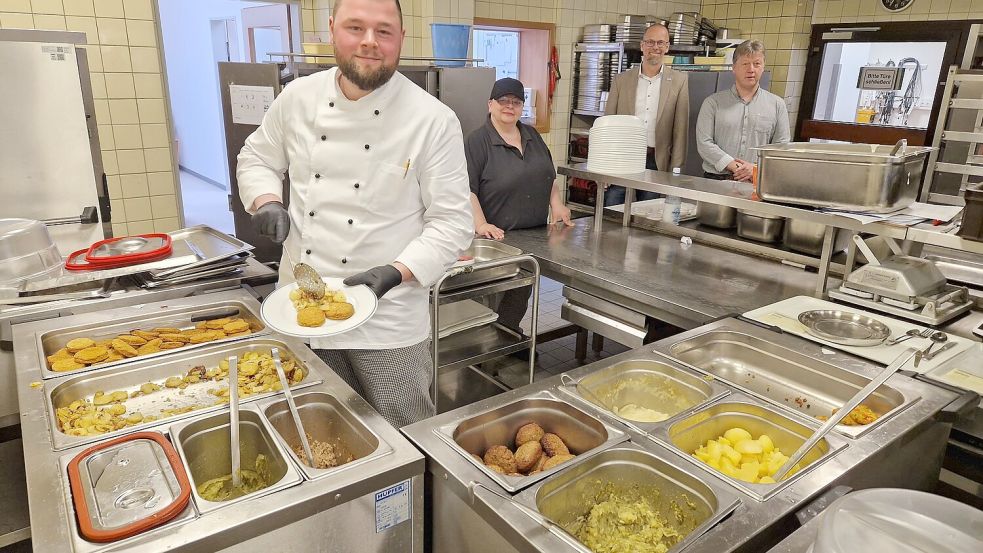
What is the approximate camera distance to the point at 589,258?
2641 millimetres

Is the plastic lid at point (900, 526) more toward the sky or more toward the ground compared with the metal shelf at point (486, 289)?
more toward the sky

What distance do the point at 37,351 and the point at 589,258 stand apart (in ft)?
6.16

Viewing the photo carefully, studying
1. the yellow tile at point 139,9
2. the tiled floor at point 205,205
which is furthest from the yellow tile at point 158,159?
the tiled floor at point 205,205

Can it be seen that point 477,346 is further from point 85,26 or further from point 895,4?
point 895,4

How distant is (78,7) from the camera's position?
3.59 metres

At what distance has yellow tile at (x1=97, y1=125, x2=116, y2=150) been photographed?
3.82 metres

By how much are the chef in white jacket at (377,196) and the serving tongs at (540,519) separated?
678mm

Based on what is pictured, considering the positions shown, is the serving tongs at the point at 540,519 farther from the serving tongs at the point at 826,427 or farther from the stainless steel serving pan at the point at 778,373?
the stainless steel serving pan at the point at 778,373

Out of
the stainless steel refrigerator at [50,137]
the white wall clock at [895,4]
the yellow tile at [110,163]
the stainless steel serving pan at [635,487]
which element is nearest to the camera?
the stainless steel serving pan at [635,487]

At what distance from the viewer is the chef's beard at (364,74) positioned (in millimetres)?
1692

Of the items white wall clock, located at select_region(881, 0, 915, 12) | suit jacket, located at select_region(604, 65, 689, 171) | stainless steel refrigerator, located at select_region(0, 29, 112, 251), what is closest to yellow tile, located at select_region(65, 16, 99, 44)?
stainless steel refrigerator, located at select_region(0, 29, 112, 251)

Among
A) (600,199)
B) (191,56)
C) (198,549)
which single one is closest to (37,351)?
(198,549)

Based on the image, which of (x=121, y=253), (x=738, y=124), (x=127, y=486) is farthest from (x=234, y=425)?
(x=738, y=124)

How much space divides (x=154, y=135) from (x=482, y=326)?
2.65 metres
